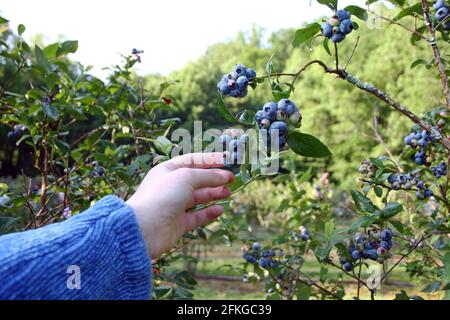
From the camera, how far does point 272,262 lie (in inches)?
71.2

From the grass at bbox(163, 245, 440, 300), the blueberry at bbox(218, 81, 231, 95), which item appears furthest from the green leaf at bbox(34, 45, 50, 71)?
the grass at bbox(163, 245, 440, 300)

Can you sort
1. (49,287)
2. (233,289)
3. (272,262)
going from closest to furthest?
(49,287) → (272,262) → (233,289)

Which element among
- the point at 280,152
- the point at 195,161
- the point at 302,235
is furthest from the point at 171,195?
the point at 302,235

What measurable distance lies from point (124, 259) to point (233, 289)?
5.63 m

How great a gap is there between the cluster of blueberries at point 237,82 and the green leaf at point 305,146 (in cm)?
16

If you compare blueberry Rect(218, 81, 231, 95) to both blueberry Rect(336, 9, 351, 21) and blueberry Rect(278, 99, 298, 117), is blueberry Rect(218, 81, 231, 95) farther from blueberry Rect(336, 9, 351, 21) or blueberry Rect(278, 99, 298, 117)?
blueberry Rect(336, 9, 351, 21)

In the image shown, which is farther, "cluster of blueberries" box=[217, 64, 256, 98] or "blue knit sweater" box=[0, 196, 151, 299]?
"cluster of blueberries" box=[217, 64, 256, 98]

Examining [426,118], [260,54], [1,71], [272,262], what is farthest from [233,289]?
[260,54]

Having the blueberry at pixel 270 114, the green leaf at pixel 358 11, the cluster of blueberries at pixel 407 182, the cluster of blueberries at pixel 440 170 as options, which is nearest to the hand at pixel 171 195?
the blueberry at pixel 270 114

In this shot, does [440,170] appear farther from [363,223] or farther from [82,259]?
[82,259]

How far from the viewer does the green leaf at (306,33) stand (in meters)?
1.00

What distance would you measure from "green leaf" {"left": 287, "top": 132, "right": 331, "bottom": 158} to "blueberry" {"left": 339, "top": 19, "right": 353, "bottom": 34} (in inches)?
11.6

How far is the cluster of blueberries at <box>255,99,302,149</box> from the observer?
0.78 metres
